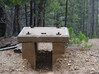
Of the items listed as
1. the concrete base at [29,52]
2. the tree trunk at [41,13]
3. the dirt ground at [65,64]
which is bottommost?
the dirt ground at [65,64]

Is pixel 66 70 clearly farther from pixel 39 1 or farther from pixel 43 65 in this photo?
pixel 39 1

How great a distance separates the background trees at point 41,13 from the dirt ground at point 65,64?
4.73ft

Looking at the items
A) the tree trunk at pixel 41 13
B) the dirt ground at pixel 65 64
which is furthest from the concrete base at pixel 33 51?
the tree trunk at pixel 41 13

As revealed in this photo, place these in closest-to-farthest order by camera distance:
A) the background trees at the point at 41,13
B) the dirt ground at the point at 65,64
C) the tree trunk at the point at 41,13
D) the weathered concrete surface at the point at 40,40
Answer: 1. the dirt ground at the point at 65,64
2. the weathered concrete surface at the point at 40,40
3. the background trees at the point at 41,13
4. the tree trunk at the point at 41,13

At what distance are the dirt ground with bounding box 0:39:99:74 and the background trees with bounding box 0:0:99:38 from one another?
144cm

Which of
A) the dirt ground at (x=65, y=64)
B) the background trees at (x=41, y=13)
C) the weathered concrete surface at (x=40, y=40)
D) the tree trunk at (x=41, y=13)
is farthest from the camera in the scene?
the tree trunk at (x=41, y=13)

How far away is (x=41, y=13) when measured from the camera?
1441cm

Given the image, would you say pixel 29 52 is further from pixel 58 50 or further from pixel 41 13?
pixel 41 13

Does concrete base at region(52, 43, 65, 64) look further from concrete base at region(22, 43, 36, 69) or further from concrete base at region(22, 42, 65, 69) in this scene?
concrete base at region(22, 43, 36, 69)

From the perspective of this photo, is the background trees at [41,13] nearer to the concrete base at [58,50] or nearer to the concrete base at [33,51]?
the concrete base at [33,51]

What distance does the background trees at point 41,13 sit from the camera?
13.3m

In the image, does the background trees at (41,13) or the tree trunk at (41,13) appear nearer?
the background trees at (41,13)

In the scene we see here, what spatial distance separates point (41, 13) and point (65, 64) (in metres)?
9.30

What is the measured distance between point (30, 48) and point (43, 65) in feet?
2.63
